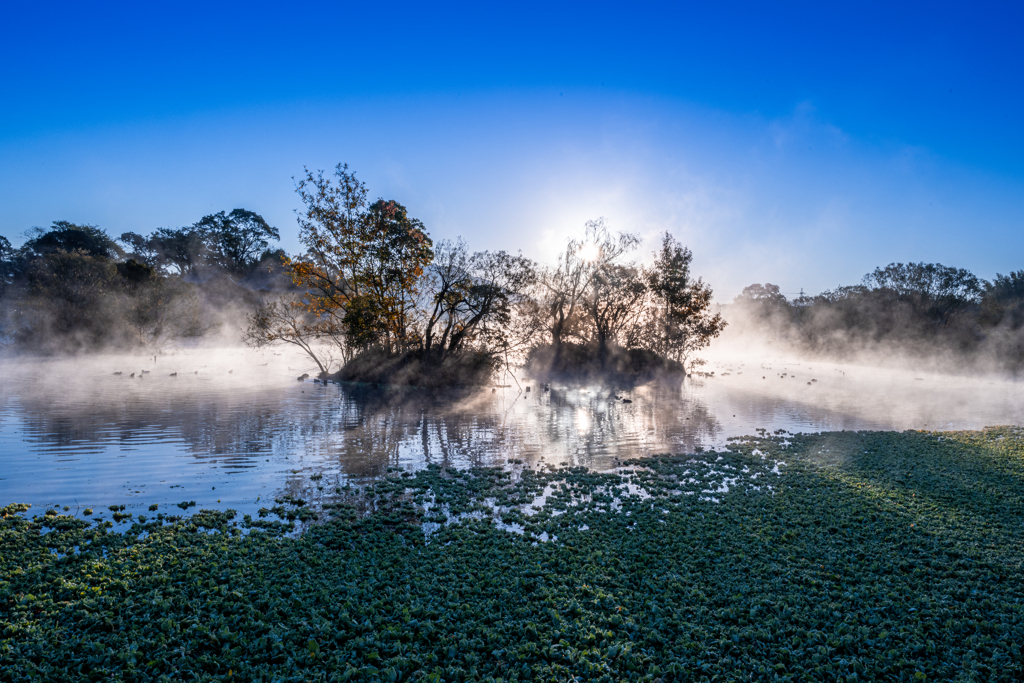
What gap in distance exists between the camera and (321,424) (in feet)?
61.8

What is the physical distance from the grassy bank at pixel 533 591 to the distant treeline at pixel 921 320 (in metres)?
63.9

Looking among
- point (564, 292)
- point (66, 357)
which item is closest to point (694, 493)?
point (564, 292)

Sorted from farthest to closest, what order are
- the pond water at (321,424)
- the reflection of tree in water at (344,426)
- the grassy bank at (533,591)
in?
the reflection of tree in water at (344,426)
the pond water at (321,424)
the grassy bank at (533,591)

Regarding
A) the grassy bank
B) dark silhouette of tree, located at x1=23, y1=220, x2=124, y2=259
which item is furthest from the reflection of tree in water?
dark silhouette of tree, located at x1=23, y1=220, x2=124, y2=259

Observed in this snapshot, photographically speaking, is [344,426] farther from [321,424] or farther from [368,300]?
[368,300]

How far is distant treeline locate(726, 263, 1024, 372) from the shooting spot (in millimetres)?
56219

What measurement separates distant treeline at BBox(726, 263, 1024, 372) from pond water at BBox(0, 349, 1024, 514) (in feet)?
98.2

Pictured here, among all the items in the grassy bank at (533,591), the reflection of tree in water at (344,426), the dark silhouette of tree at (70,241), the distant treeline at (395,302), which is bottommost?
the grassy bank at (533,591)

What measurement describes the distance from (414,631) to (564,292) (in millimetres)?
39816

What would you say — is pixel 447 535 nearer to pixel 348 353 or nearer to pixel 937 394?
pixel 348 353

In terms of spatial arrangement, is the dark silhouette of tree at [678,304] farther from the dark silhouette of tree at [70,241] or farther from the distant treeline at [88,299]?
the dark silhouette of tree at [70,241]

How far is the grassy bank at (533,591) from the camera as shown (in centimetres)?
514

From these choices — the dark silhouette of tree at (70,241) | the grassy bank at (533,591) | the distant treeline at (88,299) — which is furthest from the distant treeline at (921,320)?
the dark silhouette of tree at (70,241)

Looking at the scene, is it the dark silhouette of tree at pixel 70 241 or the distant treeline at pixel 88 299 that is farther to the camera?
the dark silhouette of tree at pixel 70 241
